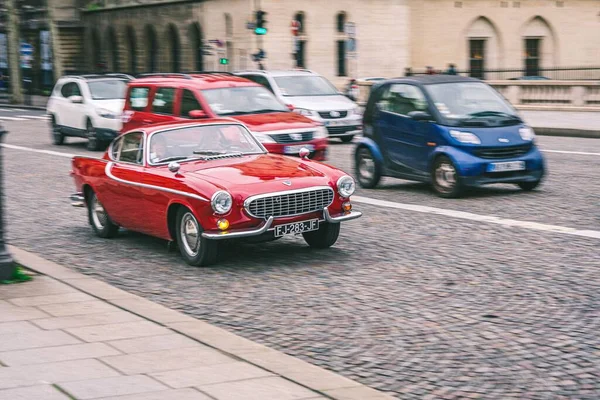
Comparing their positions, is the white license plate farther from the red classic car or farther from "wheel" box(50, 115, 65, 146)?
"wheel" box(50, 115, 65, 146)

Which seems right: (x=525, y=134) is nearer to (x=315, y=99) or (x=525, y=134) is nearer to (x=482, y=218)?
(x=482, y=218)

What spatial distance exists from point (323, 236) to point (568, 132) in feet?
58.0

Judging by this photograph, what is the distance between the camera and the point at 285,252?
33.2 feet

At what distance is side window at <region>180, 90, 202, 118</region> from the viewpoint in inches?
679

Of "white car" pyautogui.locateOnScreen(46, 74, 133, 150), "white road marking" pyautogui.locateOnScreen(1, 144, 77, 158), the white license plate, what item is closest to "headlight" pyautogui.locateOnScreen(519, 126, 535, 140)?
the white license plate

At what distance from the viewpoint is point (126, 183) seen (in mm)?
10312

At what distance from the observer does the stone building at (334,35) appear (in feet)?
178

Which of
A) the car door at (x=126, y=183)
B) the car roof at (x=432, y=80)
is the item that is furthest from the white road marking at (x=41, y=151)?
the car door at (x=126, y=183)

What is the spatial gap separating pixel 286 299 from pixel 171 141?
2.92 metres

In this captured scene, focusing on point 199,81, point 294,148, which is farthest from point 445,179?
point 199,81

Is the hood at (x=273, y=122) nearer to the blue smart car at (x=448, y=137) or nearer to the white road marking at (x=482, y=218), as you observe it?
the blue smart car at (x=448, y=137)

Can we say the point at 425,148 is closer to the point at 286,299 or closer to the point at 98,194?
the point at 98,194

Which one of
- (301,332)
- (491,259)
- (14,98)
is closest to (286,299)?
(301,332)

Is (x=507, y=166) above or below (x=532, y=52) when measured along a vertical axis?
below
